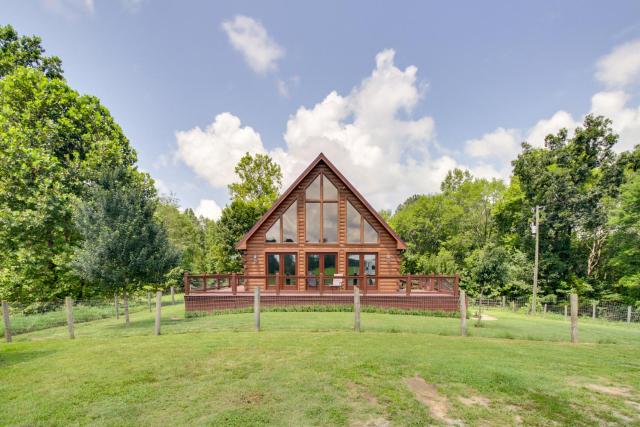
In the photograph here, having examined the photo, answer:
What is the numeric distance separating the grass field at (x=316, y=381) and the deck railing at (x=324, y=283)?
20.8ft

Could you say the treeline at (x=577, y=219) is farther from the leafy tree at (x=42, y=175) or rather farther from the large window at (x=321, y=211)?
the leafy tree at (x=42, y=175)

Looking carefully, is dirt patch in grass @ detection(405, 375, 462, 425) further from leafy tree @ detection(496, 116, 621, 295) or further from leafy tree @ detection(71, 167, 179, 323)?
leafy tree @ detection(496, 116, 621, 295)

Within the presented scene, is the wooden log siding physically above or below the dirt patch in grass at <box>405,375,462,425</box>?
above

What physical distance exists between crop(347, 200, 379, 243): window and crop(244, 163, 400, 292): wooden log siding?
207 millimetres

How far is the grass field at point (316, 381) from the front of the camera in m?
4.06

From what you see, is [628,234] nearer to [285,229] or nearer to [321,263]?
[321,263]

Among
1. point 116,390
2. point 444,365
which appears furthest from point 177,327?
point 444,365

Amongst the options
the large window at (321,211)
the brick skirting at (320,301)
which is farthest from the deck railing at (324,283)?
the large window at (321,211)

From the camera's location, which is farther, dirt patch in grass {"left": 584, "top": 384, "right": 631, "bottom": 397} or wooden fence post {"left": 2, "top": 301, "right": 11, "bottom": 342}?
wooden fence post {"left": 2, "top": 301, "right": 11, "bottom": 342}

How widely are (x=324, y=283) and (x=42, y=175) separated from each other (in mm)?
17754

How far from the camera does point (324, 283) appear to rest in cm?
1684

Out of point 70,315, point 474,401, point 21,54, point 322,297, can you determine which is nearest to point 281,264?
point 322,297

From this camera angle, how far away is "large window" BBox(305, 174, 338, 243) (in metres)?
18.0

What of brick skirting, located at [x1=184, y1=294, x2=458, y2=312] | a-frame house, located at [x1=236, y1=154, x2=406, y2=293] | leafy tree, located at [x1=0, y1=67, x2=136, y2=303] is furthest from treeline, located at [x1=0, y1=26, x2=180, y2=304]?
a-frame house, located at [x1=236, y1=154, x2=406, y2=293]
